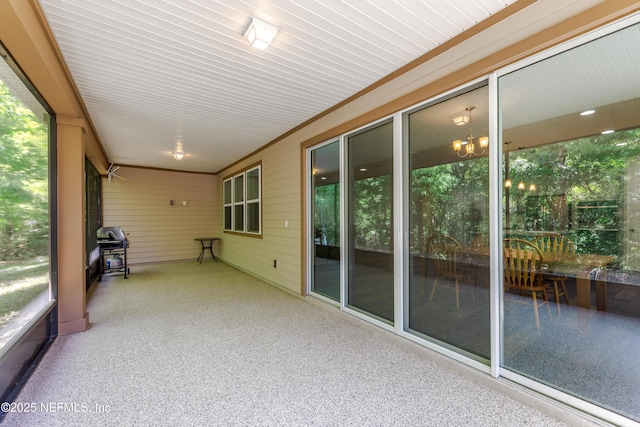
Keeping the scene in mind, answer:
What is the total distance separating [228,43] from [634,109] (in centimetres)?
287

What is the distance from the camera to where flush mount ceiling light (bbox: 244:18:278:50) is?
203cm

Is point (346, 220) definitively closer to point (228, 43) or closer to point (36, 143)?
point (228, 43)

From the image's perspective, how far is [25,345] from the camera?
7.37 feet

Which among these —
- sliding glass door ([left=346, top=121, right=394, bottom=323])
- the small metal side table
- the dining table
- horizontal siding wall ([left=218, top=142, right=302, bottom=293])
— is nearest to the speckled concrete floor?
sliding glass door ([left=346, top=121, right=394, bottom=323])

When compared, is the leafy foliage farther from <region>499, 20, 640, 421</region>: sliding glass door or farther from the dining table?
<region>499, 20, 640, 421</region>: sliding glass door

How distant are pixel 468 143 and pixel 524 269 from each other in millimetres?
1095

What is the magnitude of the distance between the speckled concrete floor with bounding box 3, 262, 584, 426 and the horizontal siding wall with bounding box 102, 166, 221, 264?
4.33 m

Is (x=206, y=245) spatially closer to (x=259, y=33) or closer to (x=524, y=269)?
(x=259, y=33)

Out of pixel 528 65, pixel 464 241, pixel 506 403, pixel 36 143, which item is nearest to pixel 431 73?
pixel 528 65

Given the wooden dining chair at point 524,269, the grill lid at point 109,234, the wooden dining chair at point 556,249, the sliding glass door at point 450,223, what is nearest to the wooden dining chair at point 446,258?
the sliding glass door at point 450,223

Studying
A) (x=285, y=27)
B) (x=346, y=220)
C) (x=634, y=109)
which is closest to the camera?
(x=634, y=109)

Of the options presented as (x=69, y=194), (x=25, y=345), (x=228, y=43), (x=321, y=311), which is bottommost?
(x=321, y=311)

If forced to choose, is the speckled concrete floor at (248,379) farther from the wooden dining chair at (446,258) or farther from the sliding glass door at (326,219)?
the wooden dining chair at (446,258)

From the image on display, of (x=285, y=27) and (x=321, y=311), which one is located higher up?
(x=285, y=27)
